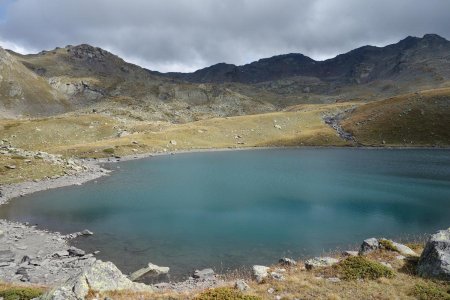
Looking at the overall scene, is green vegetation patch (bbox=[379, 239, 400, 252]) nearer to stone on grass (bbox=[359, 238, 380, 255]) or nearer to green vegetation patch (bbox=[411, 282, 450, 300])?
stone on grass (bbox=[359, 238, 380, 255])

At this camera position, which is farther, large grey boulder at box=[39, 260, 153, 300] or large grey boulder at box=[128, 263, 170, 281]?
large grey boulder at box=[128, 263, 170, 281]

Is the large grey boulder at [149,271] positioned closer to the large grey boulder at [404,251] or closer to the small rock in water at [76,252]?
the small rock in water at [76,252]

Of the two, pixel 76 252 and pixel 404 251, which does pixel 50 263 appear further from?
pixel 404 251

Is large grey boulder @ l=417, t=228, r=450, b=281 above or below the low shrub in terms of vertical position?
above

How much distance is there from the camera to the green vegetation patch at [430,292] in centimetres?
1652

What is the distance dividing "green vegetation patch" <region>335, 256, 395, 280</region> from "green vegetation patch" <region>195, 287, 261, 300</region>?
5.54 meters

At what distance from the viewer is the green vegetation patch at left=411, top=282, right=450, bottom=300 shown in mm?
16516

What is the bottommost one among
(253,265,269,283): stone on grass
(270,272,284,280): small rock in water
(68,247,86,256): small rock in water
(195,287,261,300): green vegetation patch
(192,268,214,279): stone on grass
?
(68,247,86,256): small rock in water

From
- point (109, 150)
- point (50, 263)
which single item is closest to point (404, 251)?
point (50, 263)

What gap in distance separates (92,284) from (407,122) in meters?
132

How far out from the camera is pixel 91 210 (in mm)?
47094

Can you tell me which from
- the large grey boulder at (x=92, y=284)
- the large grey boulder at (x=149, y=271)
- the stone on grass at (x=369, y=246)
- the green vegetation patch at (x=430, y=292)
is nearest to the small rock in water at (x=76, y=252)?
the large grey boulder at (x=149, y=271)

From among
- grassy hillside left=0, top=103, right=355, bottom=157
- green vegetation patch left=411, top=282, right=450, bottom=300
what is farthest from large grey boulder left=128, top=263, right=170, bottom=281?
grassy hillside left=0, top=103, right=355, bottom=157

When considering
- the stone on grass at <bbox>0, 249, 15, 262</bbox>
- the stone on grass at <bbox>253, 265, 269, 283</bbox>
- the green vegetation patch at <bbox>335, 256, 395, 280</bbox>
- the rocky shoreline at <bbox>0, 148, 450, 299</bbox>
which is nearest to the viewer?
the green vegetation patch at <bbox>335, 256, 395, 280</bbox>
